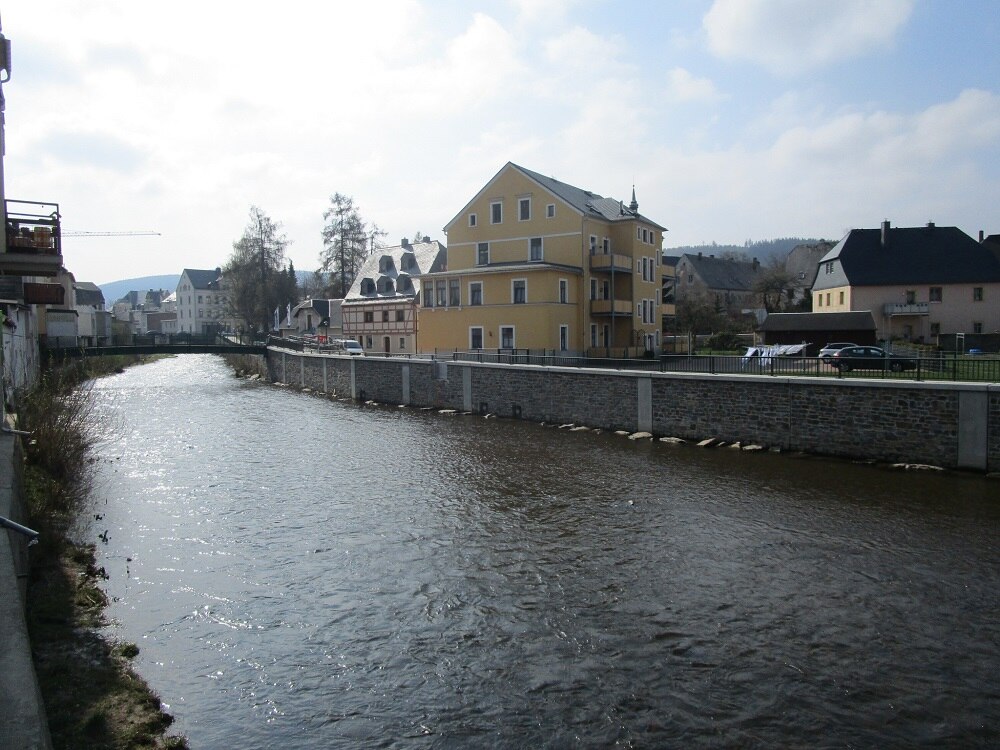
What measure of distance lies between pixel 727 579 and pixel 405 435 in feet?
56.5

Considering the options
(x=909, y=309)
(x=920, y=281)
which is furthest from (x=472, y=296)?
(x=920, y=281)

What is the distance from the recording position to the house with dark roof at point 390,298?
53906mm

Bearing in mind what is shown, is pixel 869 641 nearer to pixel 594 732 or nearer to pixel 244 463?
pixel 594 732

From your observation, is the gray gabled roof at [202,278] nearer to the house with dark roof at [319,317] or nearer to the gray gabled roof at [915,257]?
the house with dark roof at [319,317]

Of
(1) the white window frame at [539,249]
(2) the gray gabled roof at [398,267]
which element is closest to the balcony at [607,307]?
(1) the white window frame at [539,249]

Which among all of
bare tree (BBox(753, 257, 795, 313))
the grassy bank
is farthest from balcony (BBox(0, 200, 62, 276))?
bare tree (BBox(753, 257, 795, 313))

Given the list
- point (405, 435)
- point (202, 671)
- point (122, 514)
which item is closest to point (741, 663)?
point (202, 671)

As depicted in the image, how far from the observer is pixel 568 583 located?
11.4m

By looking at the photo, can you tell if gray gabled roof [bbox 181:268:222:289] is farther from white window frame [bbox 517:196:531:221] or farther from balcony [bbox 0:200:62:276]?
balcony [bbox 0:200:62:276]

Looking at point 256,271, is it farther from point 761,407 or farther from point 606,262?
point 761,407

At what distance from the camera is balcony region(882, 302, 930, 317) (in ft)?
164

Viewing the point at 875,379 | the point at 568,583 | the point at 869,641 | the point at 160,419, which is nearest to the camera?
the point at 869,641

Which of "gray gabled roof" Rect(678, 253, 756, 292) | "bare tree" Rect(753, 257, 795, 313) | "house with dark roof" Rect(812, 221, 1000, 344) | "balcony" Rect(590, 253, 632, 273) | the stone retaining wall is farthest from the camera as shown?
"gray gabled roof" Rect(678, 253, 756, 292)

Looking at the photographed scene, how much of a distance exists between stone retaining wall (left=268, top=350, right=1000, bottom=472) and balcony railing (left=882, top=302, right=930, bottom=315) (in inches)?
1316
